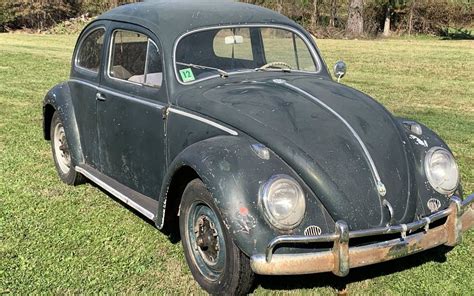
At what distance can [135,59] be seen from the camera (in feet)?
15.2

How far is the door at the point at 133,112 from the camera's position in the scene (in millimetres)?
4176

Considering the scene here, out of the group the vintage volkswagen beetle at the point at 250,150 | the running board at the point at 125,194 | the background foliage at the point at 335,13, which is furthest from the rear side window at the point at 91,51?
the background foliage at the point at 335,13

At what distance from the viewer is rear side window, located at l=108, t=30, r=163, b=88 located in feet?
14.3

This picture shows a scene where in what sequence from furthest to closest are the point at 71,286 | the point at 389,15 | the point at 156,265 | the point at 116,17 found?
the point at 389,15, the point at 116,17, the point at 156,265, the point at 71,286

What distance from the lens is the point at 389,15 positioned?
101ft

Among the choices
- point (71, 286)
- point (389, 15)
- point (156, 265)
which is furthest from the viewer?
point (389, 15)

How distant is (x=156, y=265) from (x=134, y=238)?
19.7 inches

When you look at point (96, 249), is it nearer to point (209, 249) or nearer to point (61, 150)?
point (209, 249)

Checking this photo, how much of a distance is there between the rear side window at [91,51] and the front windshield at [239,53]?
1.11 metres

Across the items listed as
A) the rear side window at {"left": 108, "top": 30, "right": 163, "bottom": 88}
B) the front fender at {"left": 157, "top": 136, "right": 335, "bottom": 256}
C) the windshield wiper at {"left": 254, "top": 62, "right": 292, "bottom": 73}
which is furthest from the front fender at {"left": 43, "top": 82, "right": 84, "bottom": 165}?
the front fender at {"left": 157, "top": 136, "right": 335, "bottom": 256}

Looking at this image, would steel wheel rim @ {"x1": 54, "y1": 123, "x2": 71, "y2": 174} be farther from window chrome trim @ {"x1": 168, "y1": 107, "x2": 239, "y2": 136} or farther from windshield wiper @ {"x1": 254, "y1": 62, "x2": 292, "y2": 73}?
windshield wiper @ {"x1": 254, "y1": 62, "x2": 292, "y2": 73}

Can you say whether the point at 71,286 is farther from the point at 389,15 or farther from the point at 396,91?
the point at 389,15

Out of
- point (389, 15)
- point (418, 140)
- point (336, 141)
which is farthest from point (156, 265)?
point (389, 15)

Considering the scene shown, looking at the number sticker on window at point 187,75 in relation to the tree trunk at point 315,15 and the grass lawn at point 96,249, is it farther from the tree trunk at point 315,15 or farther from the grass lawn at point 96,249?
the tree trunk at point 315,15
